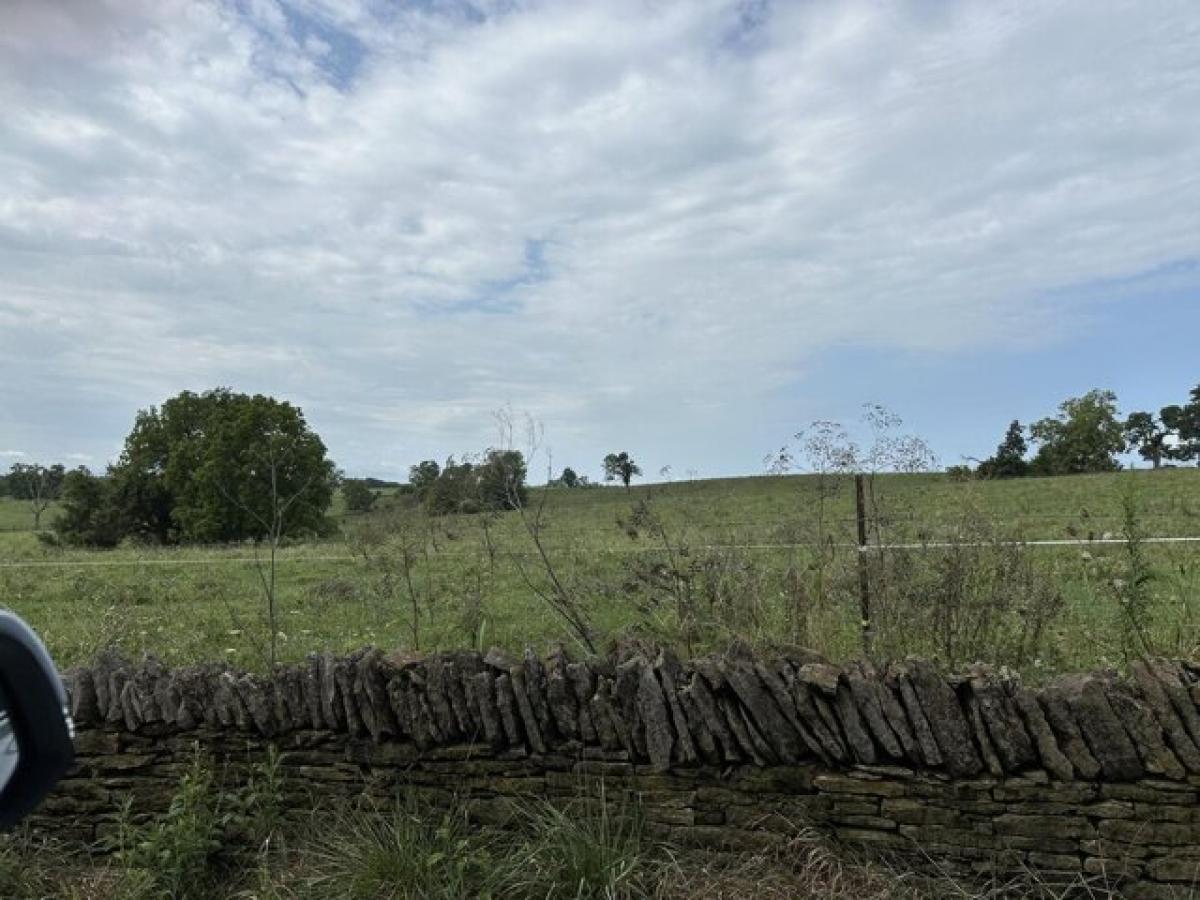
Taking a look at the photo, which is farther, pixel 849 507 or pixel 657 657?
pixel 849 507

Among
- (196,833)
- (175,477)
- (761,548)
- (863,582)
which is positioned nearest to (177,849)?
(196,833)

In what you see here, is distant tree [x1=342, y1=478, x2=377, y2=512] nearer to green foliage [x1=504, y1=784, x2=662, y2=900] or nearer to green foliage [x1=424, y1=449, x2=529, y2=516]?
green foliage [x1=424, y1=449, x2=529, y2=516]

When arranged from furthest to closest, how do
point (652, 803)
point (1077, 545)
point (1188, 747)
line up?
point (1077, 545)
point (652, 803)
point (1188, 747)

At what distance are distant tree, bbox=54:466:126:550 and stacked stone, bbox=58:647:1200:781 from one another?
160 ft

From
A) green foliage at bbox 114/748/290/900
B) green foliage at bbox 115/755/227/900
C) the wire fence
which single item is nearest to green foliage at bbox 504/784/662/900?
green foliage at bbox 114/748/290/900

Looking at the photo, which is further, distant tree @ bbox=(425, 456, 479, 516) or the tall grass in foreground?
distant tree @ bbox=(425, 456, 479, 516)

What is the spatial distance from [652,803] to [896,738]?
3.73ft

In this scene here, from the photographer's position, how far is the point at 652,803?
448 centimetres

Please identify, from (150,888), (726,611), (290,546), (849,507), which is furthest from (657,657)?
(290,546)

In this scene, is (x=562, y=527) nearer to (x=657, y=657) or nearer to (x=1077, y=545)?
(x=1077, y=545)

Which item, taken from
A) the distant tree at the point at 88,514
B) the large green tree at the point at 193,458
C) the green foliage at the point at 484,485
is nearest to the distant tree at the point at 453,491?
the green foliage at the point at 484,485

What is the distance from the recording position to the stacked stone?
13.0ft

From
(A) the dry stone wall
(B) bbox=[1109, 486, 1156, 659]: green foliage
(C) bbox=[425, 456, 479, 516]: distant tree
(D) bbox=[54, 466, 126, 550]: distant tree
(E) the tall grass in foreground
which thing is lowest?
(E) the tall grass in foreground

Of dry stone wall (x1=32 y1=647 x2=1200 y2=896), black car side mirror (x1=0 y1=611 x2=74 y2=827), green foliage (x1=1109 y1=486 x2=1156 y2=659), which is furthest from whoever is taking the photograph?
green foliage (x1=1109 y1=486 x2=1156 y2=659)
